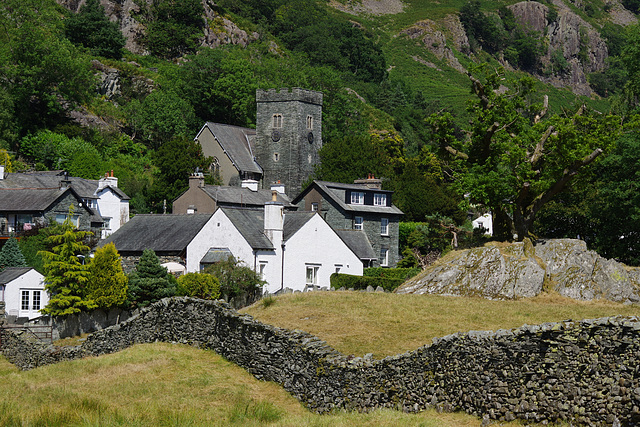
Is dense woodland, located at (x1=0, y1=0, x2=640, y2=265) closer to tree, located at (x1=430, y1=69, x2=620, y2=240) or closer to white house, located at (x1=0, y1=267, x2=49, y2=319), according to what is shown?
tree, located at (x1=430, y1=69, x2=620, y2=240)

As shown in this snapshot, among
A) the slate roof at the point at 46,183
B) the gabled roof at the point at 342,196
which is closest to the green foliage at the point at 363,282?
the gabled roof at the point at 342,196

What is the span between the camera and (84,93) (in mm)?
94062

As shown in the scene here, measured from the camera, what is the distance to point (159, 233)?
58125mm

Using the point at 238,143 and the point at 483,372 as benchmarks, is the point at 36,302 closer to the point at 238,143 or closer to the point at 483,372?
the point at 483,372

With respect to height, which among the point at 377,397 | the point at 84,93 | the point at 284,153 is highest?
the point at 84,93

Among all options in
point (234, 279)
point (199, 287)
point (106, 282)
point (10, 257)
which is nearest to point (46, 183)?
point (10, 257)

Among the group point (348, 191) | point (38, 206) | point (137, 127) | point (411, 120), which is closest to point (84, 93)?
point (137, 127)

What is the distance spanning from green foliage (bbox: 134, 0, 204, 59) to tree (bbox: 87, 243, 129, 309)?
101220mm

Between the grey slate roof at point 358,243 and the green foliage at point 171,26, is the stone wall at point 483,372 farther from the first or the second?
the green foliage at point 171,26

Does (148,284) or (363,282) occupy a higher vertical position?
(363,282)

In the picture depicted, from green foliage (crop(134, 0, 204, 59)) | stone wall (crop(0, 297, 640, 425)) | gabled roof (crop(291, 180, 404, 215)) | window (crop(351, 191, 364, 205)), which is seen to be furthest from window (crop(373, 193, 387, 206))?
green foliage (crop(134, 0, 204, 59))

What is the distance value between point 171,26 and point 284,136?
58.3 m

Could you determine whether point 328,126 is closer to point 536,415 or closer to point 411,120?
point 411,120

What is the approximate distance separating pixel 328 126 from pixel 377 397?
305ft
